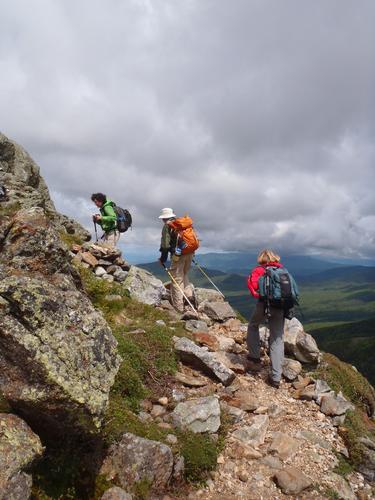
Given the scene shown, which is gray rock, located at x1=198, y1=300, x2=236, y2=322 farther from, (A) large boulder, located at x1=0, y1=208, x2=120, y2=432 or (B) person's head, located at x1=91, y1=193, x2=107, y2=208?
(A) large boulder, located at x1=0, y1=208, x2=120, y2=432

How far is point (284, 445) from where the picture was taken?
962 centimetres

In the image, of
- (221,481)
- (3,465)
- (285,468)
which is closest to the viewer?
(3,465)

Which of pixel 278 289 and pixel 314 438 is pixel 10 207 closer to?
pixel 278 289

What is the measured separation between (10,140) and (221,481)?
2991cm

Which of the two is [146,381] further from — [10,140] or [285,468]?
[10,140]

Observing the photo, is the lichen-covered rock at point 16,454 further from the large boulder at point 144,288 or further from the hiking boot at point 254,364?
the large boulder at point 144,288

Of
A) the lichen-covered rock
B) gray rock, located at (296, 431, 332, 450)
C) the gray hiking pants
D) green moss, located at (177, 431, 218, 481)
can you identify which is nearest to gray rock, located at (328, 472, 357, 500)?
gray rock, located at (296, 431, 332, 450)

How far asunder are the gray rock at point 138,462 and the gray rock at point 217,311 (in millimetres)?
10960

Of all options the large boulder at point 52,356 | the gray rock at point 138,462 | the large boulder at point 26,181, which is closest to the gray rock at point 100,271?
the large boulder at point 26,181

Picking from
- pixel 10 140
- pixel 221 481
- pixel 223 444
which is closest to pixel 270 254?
pixel 223 444

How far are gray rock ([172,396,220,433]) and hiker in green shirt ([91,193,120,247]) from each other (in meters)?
14.1

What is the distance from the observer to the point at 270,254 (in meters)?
13.8

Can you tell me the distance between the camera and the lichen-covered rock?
5.41 m

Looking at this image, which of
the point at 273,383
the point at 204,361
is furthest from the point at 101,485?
the point at 273,383
